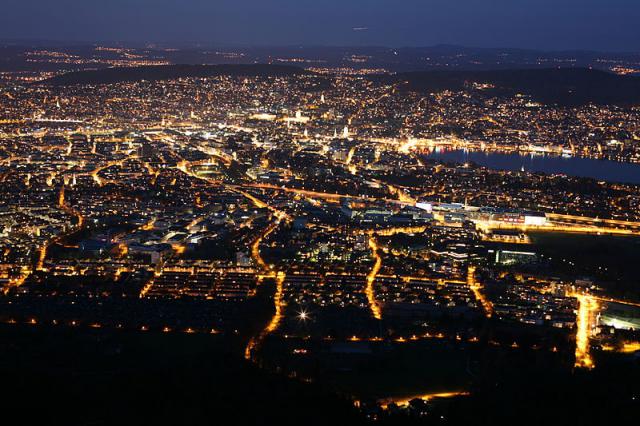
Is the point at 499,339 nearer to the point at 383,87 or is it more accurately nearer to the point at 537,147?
the point at 537,147

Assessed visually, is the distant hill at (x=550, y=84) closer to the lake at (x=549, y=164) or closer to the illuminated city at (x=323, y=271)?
the illuminated city at (x=323, y=271)

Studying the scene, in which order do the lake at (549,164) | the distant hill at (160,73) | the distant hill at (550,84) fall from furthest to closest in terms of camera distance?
the distant hill at (160,73) < the distant hill at (550,84) < the lake at (549,164)

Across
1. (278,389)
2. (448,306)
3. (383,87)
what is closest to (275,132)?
(383,87)

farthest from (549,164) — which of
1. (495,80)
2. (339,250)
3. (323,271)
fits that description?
(495,80)

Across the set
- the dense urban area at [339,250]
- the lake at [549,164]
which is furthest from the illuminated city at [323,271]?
the lake at [549,164]

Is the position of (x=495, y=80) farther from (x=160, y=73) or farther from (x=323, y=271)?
(x=323, y=271)

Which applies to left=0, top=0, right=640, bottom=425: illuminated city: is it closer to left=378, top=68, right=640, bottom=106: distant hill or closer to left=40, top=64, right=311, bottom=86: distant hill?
left=378, top=68, right=640, bottom=106: distant hill
